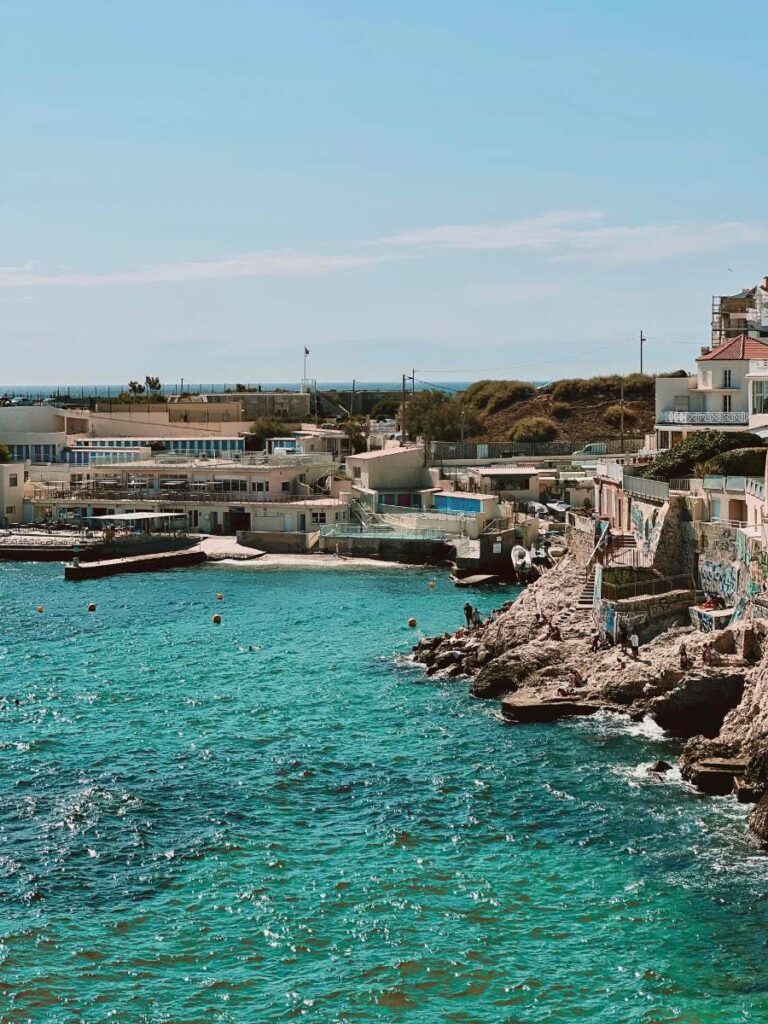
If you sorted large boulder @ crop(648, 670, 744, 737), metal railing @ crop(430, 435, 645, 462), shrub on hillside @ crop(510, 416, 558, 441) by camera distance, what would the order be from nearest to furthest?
1. large boulder @ crop(648, 670, 744, 737)
2. metal railing @ crop(430, 435, 645, 462)
3. shrub on hillside @ crop(510, 416, 558, 441)

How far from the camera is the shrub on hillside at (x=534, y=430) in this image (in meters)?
137

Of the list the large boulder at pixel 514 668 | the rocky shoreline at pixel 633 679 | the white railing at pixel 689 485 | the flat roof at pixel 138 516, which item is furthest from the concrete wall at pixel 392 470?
the large boulder at pixel 514 668

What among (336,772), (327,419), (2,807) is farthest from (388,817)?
(327,419)

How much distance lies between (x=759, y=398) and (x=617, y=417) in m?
74.3

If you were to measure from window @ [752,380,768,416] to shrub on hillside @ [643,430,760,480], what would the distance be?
6.45 meters

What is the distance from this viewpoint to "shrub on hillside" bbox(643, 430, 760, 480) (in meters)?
61.3

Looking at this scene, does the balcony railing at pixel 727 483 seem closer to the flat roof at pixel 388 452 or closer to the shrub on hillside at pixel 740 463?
the shrub on hillside at pixel 740 463

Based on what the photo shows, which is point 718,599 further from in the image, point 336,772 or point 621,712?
point 336,772

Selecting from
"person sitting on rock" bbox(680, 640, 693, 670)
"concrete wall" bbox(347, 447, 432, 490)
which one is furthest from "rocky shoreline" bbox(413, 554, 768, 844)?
"concrete wall" bbox(347, 447, 432, 490)

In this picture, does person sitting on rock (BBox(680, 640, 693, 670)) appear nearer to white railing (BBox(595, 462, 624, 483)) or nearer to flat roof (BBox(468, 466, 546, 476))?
white railing (BBox(595, 462, 624, 483))

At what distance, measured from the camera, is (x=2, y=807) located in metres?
37.7

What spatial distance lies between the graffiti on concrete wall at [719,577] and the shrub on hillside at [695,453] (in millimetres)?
8470

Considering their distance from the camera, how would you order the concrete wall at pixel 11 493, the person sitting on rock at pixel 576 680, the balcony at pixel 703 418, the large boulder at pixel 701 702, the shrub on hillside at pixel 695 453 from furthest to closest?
the concrete wall at pixel 11 493, the balcony at pixel 703 418, the shrub on hillside at pixel 695 453, the person sitting on rock at pixel 576 680, the large boulder at pixel 701 702

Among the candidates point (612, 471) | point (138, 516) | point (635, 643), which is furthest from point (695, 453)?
point (138, 516)
